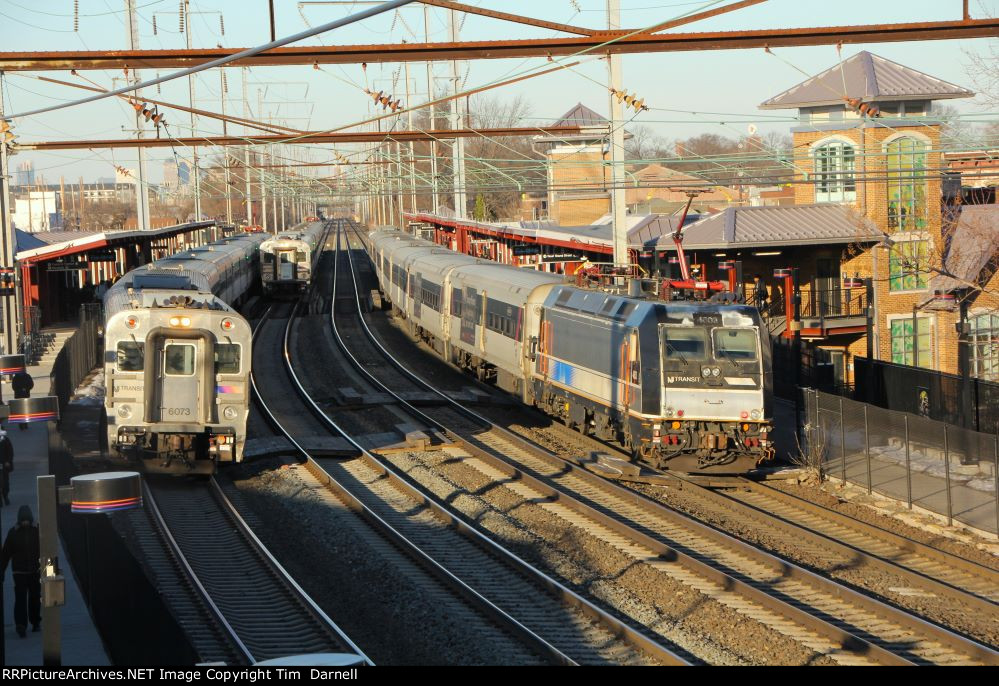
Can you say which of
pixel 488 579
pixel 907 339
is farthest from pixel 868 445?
pixel 907 339

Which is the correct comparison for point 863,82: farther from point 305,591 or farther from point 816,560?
point 305,591

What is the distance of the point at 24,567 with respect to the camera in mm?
12422

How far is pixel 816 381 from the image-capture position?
1054 inches

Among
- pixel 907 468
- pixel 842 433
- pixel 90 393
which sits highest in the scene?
pixel 842 433

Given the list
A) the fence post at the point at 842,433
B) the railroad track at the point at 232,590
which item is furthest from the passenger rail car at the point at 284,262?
the fence post at the point at 842,433

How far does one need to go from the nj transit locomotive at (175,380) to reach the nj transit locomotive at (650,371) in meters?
6.37

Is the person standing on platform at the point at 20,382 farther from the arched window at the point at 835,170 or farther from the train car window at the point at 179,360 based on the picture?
the arched window at the point at 835,170

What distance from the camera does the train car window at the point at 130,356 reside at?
19.1 metres

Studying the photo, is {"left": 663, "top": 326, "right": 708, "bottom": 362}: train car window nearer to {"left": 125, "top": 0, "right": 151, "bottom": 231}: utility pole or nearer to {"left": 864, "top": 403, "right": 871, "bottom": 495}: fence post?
{"left": 864, "top": 403, "right": 871, "bottom": 495}: fence post

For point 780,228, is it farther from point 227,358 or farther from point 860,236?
point 227,358

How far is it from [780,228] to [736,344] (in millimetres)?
15312

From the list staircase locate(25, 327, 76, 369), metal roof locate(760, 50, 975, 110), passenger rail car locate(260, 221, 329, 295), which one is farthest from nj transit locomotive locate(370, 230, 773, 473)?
passenger rail car locate(260, 221, 329, 295)

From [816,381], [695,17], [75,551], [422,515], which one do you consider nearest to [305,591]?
[75,551]

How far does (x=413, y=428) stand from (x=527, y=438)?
8.70 feet
